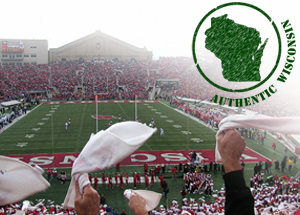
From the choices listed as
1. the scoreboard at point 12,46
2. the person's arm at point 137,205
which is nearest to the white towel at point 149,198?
the person's arm at point 137,205

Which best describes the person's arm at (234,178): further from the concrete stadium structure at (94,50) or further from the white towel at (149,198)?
the concrete stadium structure at (94,50)

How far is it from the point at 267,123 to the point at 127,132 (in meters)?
0.72

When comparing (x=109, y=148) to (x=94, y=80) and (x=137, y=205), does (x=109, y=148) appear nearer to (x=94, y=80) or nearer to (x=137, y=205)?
(x=137, y=205)

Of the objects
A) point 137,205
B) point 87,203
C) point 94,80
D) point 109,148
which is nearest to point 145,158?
point 137,205

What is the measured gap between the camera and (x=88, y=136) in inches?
814

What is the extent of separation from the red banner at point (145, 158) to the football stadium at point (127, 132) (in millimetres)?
53

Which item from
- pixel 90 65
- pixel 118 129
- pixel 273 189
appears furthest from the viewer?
pixel 90 65

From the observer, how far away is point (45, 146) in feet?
59.5

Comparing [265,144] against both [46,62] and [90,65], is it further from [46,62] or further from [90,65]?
[46,62]

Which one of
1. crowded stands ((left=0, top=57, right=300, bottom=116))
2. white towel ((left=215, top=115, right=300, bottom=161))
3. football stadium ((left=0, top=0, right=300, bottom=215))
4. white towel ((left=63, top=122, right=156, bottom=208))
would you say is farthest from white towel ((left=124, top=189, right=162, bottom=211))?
crowded stands ((left=0, top=57, right=300, bottom=116))

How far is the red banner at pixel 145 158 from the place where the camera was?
1505 centimetres

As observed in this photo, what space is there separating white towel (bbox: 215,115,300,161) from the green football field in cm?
932

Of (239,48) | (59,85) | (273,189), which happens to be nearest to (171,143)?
(273,189)

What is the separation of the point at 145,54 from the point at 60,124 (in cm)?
3713
